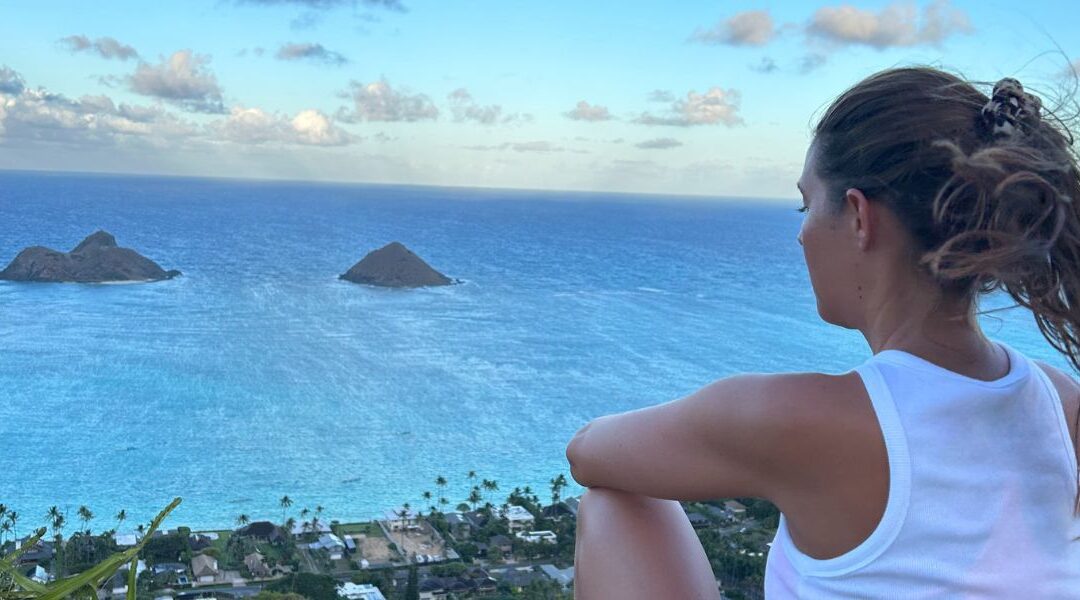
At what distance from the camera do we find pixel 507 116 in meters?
47.0

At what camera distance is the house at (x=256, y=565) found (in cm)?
971

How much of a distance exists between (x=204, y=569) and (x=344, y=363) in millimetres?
13081

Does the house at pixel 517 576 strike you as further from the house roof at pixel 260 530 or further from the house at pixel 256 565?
the house roof at pixel 260 530

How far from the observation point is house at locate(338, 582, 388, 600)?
874 centimetres

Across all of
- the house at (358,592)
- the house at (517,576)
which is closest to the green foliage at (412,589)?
the house at (358,592)

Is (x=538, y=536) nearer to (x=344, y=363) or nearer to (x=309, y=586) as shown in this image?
(x=309, y=586)

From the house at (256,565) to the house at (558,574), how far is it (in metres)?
2.89

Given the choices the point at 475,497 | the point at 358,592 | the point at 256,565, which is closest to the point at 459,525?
the point at 475,497

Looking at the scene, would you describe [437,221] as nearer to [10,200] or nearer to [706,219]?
[706,219]

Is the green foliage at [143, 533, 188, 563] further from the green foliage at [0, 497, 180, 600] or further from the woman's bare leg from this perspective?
the woman's bare leg

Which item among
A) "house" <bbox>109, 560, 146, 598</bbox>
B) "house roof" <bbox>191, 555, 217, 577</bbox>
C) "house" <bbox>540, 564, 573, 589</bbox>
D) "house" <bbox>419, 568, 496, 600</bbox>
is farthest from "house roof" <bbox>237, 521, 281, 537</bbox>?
"house" <bbox>109, 560, 146, 598</bbox>

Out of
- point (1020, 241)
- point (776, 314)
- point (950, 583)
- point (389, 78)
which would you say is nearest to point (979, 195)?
point (1020, 241)

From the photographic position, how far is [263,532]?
11.4m

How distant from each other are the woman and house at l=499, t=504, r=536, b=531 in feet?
36.0
